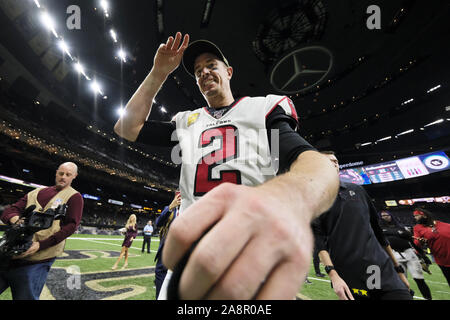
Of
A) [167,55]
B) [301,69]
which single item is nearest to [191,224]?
[167,55]

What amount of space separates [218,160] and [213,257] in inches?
27.5

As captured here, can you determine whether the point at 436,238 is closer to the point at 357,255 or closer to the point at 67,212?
the point at 357,255

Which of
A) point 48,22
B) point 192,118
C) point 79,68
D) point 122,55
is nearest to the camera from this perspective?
point 192,118

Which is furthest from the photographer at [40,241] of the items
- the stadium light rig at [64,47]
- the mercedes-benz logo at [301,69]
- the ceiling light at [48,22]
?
the stadium light rig at [64,47]

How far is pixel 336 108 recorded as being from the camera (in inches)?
591

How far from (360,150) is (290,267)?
2612cm

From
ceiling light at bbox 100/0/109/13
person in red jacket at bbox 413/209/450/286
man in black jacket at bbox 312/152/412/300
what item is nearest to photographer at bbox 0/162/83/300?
man in black jacket at bbox 312/152/412/300

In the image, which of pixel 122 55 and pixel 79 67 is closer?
pixel 122 55

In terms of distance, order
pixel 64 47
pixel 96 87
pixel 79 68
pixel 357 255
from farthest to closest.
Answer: pixel 96 87, pixel 79 68, pixel 64 47, pixel 357 255

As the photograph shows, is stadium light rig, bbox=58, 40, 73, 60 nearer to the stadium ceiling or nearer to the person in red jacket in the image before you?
the stadium ceiling

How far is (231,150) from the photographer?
0.93 m

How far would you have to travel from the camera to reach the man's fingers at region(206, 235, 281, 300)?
25cm

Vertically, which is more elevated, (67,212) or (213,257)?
(67,212)
